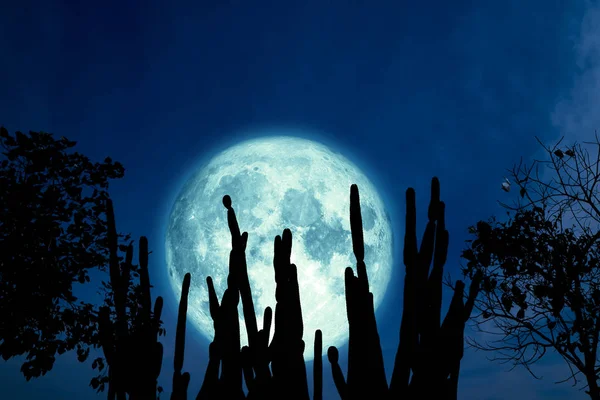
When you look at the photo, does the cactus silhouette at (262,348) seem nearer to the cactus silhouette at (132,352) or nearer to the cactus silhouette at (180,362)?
the cactus silhouette at (180,362)

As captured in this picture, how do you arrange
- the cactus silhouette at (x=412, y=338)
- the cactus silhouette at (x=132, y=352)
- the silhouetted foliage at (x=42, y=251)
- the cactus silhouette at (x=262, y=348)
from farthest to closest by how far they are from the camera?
the silhouetted foliage at (x=42, y=251), the cactus silhouette at (x=132, y=352), the cactus silhouette at (x=262, y=348), the cactus silhouette at (x=412, y=338)

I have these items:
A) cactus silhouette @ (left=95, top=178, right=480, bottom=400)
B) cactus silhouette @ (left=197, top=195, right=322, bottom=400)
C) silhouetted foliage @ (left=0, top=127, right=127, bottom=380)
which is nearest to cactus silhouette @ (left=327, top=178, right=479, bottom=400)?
cactus silhouette @ (left=95, top=178, right=480, bottom=400)

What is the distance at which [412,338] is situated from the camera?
234cm

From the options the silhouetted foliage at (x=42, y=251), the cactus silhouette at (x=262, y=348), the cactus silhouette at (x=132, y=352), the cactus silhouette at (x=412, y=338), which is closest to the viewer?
the cactus silhouette at (x=412, y=338)

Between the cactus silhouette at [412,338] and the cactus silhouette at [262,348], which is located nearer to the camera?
the cactus silhouette at [412,338]

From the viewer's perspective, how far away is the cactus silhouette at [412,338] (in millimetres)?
2223

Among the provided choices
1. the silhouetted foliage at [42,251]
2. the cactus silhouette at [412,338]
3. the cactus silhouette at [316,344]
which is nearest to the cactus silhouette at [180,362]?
the cactus silhouette at [316,344]

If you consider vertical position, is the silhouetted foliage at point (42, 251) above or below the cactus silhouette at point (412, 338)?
above

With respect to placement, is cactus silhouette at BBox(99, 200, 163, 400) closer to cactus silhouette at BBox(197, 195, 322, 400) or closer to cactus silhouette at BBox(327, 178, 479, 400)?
cactus silhouette at BBox(197, 195, 322, 400)

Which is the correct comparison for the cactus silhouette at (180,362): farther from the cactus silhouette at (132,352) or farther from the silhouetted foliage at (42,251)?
the silhouetted foliage at (42,251)

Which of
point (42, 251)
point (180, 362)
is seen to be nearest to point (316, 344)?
point (180, 362)

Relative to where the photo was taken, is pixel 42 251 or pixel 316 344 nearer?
pixel 316 344

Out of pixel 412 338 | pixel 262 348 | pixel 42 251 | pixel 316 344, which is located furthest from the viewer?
pixel 42 251

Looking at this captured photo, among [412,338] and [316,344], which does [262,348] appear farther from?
[412,338]
